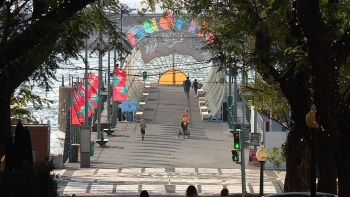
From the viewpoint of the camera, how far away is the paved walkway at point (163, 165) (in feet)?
109

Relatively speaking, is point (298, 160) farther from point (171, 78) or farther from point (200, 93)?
point (171, 78)

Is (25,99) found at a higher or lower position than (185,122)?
higher

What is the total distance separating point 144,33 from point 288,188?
1605 inches

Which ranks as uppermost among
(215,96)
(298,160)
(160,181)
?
(215,96)

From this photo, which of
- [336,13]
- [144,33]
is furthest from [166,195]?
[144,33]

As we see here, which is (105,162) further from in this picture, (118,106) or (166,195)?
(118,106)

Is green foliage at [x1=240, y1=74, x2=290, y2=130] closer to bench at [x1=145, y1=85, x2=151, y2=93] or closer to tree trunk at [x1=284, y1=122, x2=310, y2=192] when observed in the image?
tree trunk at [x1=284, y1=122, x2=310, y2=192]

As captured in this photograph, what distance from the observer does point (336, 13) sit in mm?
15297

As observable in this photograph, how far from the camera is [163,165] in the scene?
130ft

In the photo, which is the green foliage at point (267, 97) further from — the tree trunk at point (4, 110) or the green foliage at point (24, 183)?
the green foliage at point (24, 183)

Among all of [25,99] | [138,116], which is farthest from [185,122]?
[25,99]

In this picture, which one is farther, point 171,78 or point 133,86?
point 171,78

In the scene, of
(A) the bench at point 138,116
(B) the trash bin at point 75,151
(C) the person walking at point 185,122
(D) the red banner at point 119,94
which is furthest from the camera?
(A) the bench at point 138,116

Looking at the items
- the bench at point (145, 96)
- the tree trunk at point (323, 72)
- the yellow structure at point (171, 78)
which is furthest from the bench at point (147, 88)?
the tree trunk at point (323, 72)
